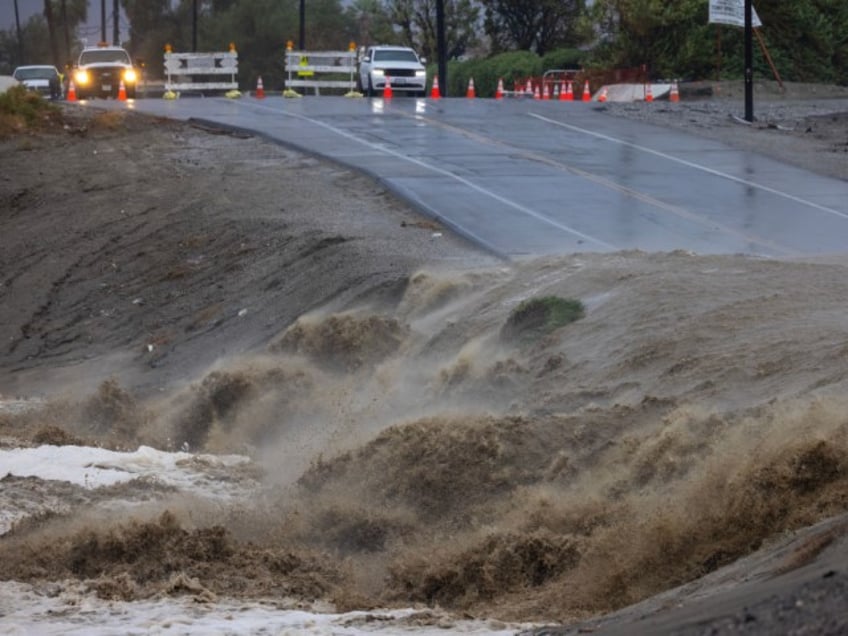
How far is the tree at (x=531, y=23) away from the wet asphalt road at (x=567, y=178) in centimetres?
3754

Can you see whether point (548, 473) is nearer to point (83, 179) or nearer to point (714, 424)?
point (714, 424)

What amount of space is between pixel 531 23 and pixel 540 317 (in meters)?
61.4

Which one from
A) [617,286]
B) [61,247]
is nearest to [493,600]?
[617,286]

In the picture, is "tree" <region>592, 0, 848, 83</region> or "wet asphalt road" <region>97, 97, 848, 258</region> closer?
"wet asphalt road" <region>97, 97, 848, 258</region>

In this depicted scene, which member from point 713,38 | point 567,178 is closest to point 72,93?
point 713,38

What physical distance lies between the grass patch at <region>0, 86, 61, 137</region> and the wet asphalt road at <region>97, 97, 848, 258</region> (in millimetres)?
2483

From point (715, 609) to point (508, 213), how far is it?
1463 cm

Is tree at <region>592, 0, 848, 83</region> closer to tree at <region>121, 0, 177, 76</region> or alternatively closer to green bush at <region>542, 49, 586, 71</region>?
green bush at <region>542, 49, 586, 71</region>

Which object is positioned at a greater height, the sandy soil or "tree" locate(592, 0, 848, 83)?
"tree" locate(592, 0, 848, 83)

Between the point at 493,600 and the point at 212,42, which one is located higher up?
the point at 212,42

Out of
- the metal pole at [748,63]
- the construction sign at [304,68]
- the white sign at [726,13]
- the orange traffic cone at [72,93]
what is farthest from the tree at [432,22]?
the metal pole at [748,63]

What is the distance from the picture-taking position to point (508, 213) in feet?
65.4

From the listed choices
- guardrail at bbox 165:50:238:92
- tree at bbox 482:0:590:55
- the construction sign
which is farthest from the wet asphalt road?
tree at bbox 482:0:590:55

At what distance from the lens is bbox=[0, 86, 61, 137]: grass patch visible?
32062 mm
